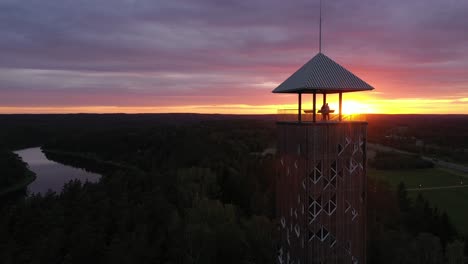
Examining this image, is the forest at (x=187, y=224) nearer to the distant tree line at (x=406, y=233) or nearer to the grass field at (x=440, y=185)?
the distant tree line at (x=406, y=233)

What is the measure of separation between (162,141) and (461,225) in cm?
9731

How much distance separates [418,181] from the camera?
83.6m

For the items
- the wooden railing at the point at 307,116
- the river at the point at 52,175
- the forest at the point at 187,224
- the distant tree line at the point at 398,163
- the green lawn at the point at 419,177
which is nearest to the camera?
the wooden railing at the point at 307,116

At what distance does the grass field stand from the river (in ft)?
228

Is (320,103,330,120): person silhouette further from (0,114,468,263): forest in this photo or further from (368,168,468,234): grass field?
(368,168,468,234): grass field

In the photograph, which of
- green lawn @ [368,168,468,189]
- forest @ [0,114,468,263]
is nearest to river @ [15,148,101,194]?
forest @ [0,114,468,263]

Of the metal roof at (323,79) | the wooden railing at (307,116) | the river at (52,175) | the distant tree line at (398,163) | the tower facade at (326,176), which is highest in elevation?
the metal roof at (323,79)

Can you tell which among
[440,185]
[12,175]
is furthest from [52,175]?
[440,185]

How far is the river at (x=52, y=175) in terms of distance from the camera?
90.0 meters

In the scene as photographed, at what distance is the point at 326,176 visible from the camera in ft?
56.9

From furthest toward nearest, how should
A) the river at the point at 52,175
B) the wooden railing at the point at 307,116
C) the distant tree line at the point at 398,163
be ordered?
the distant tree line at the point at 398,163, the river at the point at 52,175, the wooden railing at the point at 307,116

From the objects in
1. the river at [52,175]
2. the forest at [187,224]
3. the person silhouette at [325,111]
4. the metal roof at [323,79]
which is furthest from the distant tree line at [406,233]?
the river at [52,175]

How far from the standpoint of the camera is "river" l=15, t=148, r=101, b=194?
90000mm

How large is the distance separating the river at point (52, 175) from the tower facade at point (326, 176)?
77.5 m
